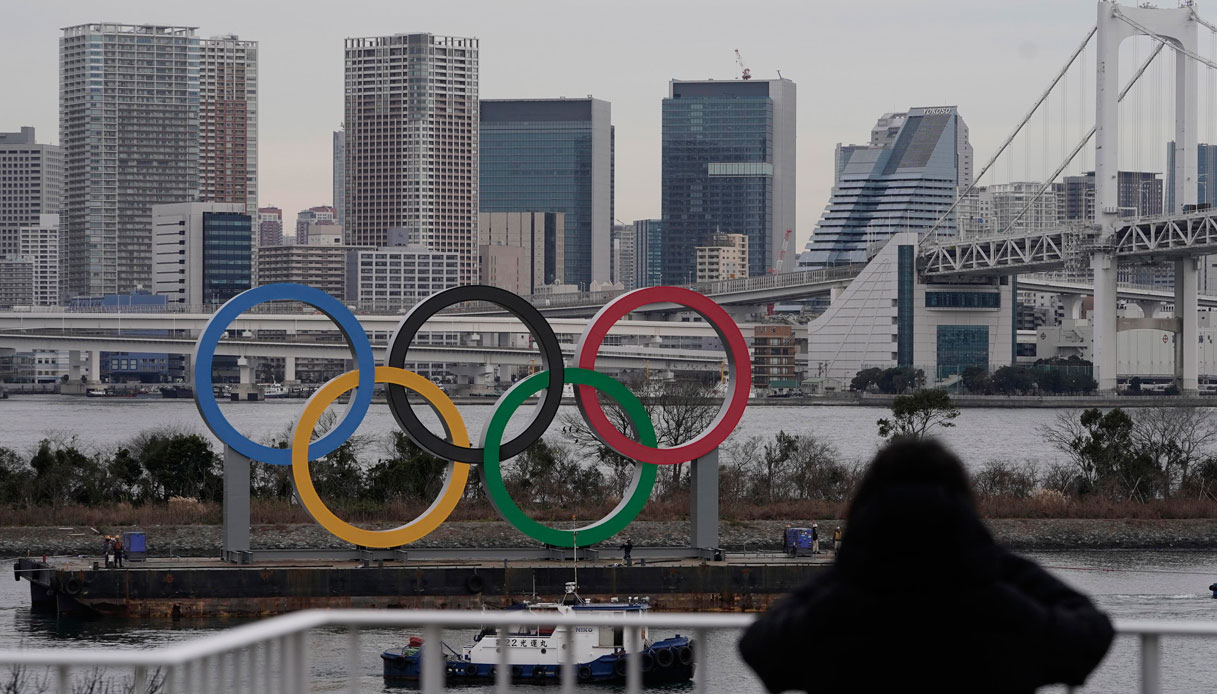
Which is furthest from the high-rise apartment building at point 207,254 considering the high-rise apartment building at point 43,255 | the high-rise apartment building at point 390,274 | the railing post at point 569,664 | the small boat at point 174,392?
the railing post at point 569,664

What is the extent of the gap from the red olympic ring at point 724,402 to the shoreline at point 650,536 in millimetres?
6311

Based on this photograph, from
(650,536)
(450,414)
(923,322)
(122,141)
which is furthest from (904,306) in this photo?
(122,141)

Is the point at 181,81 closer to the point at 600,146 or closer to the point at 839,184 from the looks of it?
the point at 600,146

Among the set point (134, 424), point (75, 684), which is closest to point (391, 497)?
point (75, 684)

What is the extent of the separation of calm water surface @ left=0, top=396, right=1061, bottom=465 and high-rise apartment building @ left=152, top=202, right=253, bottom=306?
56.9 meters

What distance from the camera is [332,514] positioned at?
816 inches

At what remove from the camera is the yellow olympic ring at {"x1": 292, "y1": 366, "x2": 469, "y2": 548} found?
66.6ft

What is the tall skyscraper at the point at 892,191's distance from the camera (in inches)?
6255

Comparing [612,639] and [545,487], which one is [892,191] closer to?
[545,487]

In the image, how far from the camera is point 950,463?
323 cm

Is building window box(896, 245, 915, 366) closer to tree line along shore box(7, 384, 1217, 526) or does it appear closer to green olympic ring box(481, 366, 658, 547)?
tree line along shore box(7, 384, 1217, 526)

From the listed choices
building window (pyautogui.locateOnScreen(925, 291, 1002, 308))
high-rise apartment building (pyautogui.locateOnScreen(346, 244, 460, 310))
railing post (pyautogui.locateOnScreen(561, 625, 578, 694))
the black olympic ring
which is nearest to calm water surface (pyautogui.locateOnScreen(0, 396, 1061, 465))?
building window (pyautogui.locateOnScreen(925, 291, 1002, 308))

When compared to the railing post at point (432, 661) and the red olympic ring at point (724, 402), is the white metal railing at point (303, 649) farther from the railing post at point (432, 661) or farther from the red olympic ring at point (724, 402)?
the red olympic ring at point (724, 402)

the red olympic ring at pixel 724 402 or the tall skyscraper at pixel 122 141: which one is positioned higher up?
the tall skyscraper at pixel 122 141
